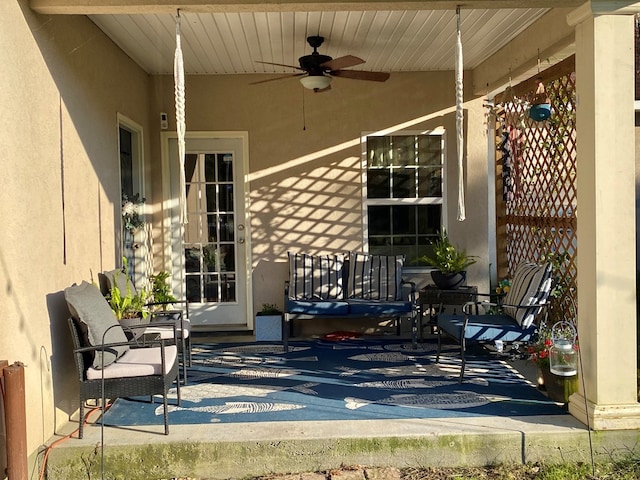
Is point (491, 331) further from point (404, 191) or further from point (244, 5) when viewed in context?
point (244, 5)

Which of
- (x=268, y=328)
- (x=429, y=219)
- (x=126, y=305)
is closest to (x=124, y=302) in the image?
(x=126, y=305)

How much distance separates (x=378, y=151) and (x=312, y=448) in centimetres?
393

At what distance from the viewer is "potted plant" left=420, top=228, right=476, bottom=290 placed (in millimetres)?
6422

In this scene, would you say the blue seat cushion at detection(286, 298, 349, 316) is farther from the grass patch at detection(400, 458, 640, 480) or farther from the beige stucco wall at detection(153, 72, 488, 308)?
the grass patch at detection(400, 458, 640, 480)

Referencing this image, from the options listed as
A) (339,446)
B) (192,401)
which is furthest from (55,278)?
(339,446)

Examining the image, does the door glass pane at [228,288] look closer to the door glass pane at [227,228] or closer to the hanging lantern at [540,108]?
the door glass pane at [227,228]

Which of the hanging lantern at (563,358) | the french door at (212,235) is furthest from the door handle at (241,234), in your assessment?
the hanging lantern at (563,358)

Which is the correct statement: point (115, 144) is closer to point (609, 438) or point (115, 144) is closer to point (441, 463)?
point (441, 463)

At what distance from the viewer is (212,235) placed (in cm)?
690

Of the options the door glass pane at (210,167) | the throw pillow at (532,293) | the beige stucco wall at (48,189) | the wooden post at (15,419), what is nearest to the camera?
the wooden post at (15,419)

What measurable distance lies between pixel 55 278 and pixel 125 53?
2600 millimetres

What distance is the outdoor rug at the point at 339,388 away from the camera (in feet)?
13.2

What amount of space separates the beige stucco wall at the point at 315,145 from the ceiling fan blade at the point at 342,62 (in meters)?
1.50

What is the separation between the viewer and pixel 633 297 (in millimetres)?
3768
